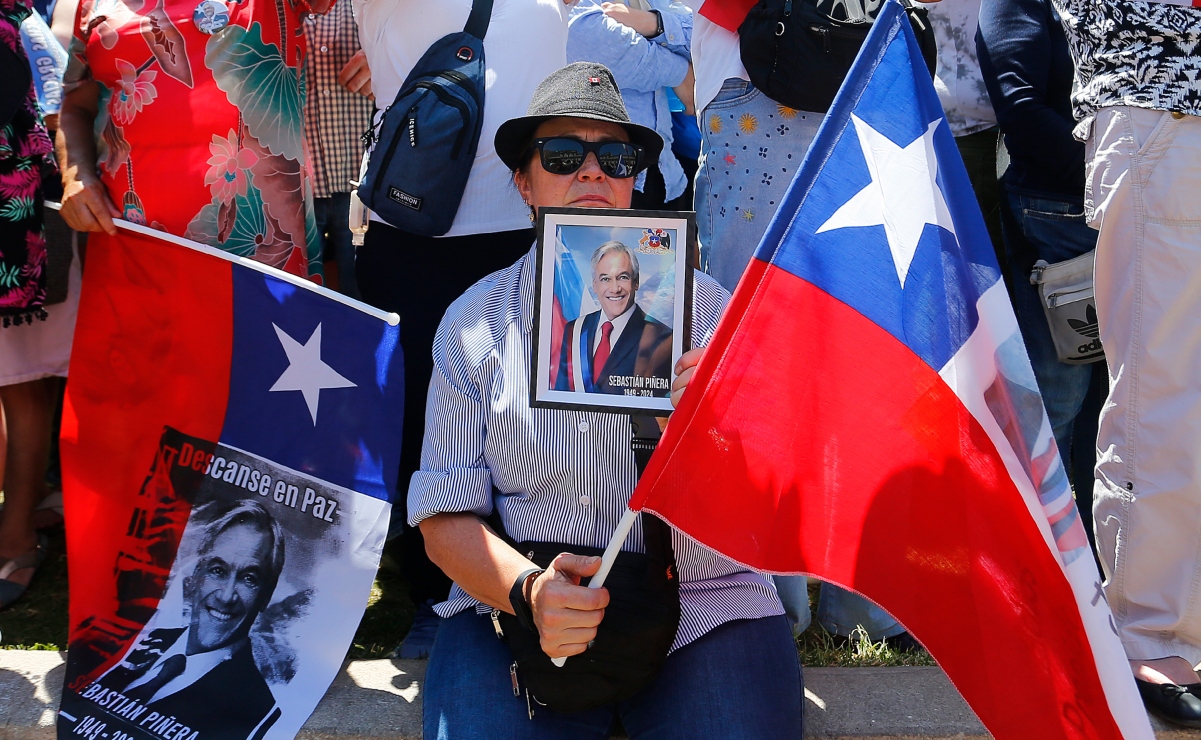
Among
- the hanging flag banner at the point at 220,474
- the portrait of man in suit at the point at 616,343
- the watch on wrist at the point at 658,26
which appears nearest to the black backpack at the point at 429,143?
the hanging flag banner at the point at 220,474

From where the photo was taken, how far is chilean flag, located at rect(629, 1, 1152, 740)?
6.21 ft

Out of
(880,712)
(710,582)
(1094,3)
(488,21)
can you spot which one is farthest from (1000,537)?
(488,21)

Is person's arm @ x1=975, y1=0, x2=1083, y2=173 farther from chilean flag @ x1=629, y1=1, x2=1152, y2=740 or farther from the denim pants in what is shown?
chilean flag @ x1=629, y1=1, x2=1152, y2=740

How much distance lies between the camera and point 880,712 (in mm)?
2738

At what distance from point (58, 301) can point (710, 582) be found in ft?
8.08

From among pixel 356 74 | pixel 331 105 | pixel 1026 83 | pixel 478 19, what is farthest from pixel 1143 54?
pixel 331 105

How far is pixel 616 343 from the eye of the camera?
221 cm

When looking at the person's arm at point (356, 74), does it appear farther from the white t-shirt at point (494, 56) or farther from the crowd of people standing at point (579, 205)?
the white t-shirt at point (494, 56)

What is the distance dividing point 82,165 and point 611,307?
177 cm

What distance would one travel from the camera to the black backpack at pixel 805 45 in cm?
308

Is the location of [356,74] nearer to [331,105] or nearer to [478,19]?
[331,105]

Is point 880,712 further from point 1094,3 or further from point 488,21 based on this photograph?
point 488,21

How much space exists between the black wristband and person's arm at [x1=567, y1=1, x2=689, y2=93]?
2117mm

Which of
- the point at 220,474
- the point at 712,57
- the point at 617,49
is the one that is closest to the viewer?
the point at 220,474
